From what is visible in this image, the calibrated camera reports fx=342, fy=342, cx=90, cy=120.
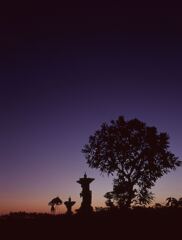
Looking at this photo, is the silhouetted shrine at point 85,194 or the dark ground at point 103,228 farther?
the silhouetted shrine at point 85,194

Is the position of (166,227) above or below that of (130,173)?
below

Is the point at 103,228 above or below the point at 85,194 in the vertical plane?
below

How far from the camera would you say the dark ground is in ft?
61.1

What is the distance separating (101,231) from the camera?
776 inches

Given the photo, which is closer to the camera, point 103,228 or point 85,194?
point 103,228

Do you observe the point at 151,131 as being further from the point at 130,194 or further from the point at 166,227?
the point at 166,227

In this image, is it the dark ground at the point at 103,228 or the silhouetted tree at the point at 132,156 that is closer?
the dark ground at the point at 103,228

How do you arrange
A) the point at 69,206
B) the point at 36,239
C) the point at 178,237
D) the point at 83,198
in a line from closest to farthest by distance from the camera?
the point at 178,237, the point at 36,239, the point at 83,198, the point at 69,206

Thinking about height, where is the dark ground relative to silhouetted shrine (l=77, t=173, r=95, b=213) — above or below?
below

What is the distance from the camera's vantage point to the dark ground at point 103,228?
61.1ft

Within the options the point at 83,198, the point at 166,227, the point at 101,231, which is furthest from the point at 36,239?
the point at 83,198

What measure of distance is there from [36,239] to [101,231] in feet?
12.2

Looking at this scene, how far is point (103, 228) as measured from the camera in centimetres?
2038

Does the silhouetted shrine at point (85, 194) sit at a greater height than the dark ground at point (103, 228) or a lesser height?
greater
